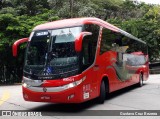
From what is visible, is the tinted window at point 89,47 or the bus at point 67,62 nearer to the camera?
the bus at point 67,62

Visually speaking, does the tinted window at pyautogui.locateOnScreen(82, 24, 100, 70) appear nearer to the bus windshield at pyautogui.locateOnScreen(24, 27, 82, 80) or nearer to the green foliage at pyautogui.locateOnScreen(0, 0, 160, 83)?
the bus windshield at pyautogui.locateOnScreen(24, 27, 82, 80)

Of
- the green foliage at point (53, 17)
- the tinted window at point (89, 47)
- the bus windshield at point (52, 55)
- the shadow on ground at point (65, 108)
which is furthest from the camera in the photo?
the green foliage at point (53, 17)

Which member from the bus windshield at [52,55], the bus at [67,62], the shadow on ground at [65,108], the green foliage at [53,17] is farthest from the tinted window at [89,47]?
the green foliage at [53,17]

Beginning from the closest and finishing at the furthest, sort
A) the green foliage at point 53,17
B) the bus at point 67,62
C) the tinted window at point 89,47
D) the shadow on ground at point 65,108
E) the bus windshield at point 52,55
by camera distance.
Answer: the bus at point 67,62 < the bus windshield at point 52,55 < the shadow on ground at point 65,108 < the tinted window at point 89,47 < the green foliage at point 53,17

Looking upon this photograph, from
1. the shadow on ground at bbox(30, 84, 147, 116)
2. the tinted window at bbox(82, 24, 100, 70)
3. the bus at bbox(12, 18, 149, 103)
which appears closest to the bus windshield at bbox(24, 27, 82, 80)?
the bus at bbox(12, 18, 149, 103)

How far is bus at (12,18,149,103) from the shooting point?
29.9 ft

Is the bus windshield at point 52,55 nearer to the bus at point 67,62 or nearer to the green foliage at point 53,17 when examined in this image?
the bus at point 67,62

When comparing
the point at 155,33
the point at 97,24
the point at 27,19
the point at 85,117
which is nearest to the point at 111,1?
the point at 155,33

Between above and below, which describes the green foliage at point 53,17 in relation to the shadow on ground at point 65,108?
above

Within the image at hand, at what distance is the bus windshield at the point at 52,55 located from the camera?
9.23 meters

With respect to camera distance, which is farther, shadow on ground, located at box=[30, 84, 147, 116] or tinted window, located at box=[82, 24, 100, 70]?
tinted window, located at box=[82, 24, 100, 70]

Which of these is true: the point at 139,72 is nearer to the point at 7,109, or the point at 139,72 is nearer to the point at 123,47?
the point at 123,47

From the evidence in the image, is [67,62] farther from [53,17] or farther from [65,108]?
[53,17]

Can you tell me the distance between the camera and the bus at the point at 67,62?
9117mm
